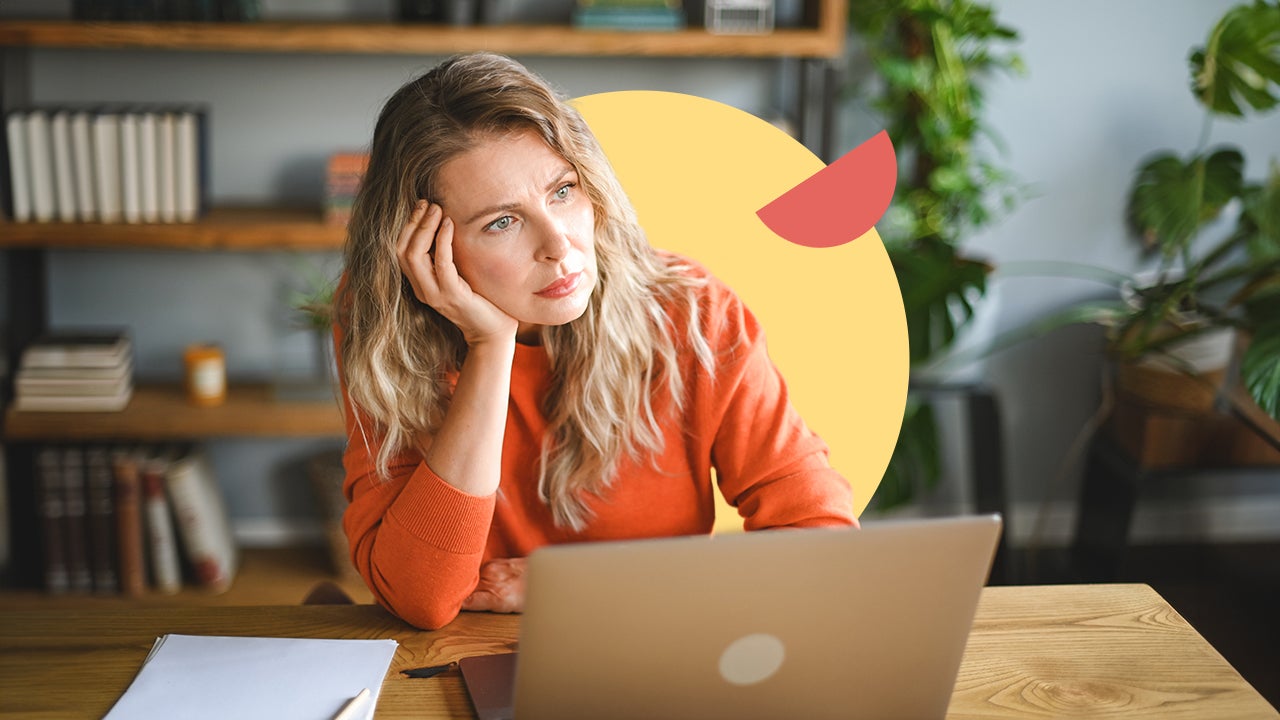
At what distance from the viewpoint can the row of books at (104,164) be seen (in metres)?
2.38

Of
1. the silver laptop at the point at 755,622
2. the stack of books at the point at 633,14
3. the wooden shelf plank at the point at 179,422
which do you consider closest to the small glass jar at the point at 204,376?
the wooden shelf plank at the point at 179,422

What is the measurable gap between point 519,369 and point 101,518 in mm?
1741

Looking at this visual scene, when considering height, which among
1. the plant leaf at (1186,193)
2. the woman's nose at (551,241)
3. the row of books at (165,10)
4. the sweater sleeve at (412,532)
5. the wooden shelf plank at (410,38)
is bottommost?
the sweater sleeve at (412,532)

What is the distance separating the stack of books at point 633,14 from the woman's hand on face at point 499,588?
1534 millimetres

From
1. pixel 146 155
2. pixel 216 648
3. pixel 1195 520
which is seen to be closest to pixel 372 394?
pixel 216 648

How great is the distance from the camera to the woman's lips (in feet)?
3.49

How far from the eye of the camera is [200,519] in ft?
8.39

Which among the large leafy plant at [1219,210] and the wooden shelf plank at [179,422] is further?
the wooden shelf plank at [179,422]

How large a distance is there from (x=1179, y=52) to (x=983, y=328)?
0.88m

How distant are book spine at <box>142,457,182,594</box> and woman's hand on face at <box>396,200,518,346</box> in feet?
5.60

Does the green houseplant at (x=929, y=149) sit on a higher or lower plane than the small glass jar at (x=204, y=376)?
higher

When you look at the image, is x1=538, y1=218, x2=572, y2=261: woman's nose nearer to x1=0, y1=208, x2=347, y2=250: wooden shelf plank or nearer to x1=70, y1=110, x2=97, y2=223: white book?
x1=0, y1=208, x2=347, y2=250: wooden shelf plank

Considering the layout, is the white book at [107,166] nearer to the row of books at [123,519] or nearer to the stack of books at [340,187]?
the stack of books at [340,187]

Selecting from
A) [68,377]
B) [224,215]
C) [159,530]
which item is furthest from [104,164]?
[159,530]
